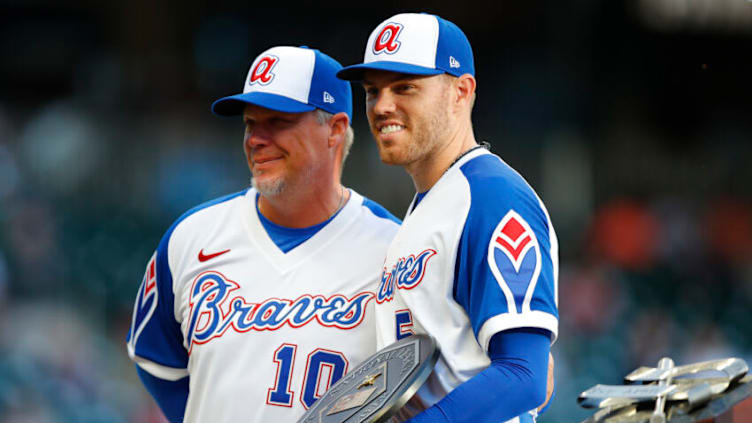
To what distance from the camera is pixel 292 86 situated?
265 centimetres

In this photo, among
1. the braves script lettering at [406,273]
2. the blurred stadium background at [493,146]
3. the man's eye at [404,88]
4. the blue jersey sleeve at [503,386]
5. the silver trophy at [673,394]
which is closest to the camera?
the silver trophy at [673,394]

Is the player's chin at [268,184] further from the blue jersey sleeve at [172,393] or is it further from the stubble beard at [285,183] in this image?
the blue jersey sleeve at [172,393]

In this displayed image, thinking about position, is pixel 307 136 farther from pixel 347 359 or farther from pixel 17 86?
pixel 17 86

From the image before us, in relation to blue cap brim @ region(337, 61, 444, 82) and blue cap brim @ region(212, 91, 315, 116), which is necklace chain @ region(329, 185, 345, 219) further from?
blue cap brim @ region(337, 61, 444, 82)

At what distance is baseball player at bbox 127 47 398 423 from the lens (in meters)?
2.49

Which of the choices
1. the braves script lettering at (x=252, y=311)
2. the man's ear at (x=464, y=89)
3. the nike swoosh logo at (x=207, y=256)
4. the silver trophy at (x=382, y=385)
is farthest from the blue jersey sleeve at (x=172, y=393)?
the man's ear at (x=464, y=89)

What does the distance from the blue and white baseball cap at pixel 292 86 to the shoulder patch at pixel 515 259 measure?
0.92m

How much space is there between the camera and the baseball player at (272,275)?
2492 mm

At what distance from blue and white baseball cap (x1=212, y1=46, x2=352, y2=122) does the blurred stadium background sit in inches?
181

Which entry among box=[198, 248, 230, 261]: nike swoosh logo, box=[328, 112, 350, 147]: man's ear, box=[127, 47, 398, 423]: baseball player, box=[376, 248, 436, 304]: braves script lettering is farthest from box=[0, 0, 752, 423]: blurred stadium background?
box=[376, 248, 436, 304]: braves script lettering

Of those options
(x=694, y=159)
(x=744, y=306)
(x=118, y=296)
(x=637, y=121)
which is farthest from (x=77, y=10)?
(x=744, y=306)

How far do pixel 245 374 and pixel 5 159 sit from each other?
5.82m

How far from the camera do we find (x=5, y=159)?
762 centimetres

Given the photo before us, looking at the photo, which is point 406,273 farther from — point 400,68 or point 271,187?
point 271,187
